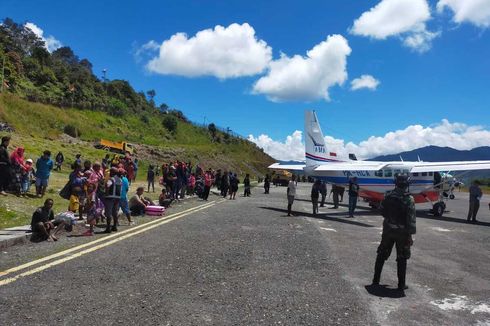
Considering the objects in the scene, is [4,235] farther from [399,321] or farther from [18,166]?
[399,321]

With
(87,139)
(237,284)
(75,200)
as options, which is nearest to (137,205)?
(75,200)

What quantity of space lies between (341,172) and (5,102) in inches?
1592

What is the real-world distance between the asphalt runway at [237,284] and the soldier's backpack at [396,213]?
102cm

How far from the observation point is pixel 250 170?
84875mm

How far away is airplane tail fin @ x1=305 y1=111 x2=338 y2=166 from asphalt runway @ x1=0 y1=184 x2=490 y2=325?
17338 millimetres

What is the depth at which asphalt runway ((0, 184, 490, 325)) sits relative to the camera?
5234mm

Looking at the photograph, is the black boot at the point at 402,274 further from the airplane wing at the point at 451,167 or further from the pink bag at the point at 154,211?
the airplane wing at the point at 451,167

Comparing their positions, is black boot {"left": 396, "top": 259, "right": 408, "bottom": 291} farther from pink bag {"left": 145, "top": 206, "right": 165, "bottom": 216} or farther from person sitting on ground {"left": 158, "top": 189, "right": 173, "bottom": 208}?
person sitting on ground {"left": 158, "top": 189, "right": 173, "bottom": 208}

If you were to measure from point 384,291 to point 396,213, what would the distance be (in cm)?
130

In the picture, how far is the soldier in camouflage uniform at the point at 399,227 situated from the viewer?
23.1 feet

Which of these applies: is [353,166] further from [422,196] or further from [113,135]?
[113,135]

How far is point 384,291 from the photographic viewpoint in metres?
6.79

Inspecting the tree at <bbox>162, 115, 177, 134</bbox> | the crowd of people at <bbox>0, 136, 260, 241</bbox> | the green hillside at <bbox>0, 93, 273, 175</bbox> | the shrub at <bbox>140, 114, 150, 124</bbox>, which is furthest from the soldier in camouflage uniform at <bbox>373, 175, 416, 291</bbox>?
the tree at <bbox>162, 115, 177, 134</bbox>

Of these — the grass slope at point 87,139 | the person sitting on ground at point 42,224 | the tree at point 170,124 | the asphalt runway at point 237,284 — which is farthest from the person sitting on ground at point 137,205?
the tree at point 170,124
